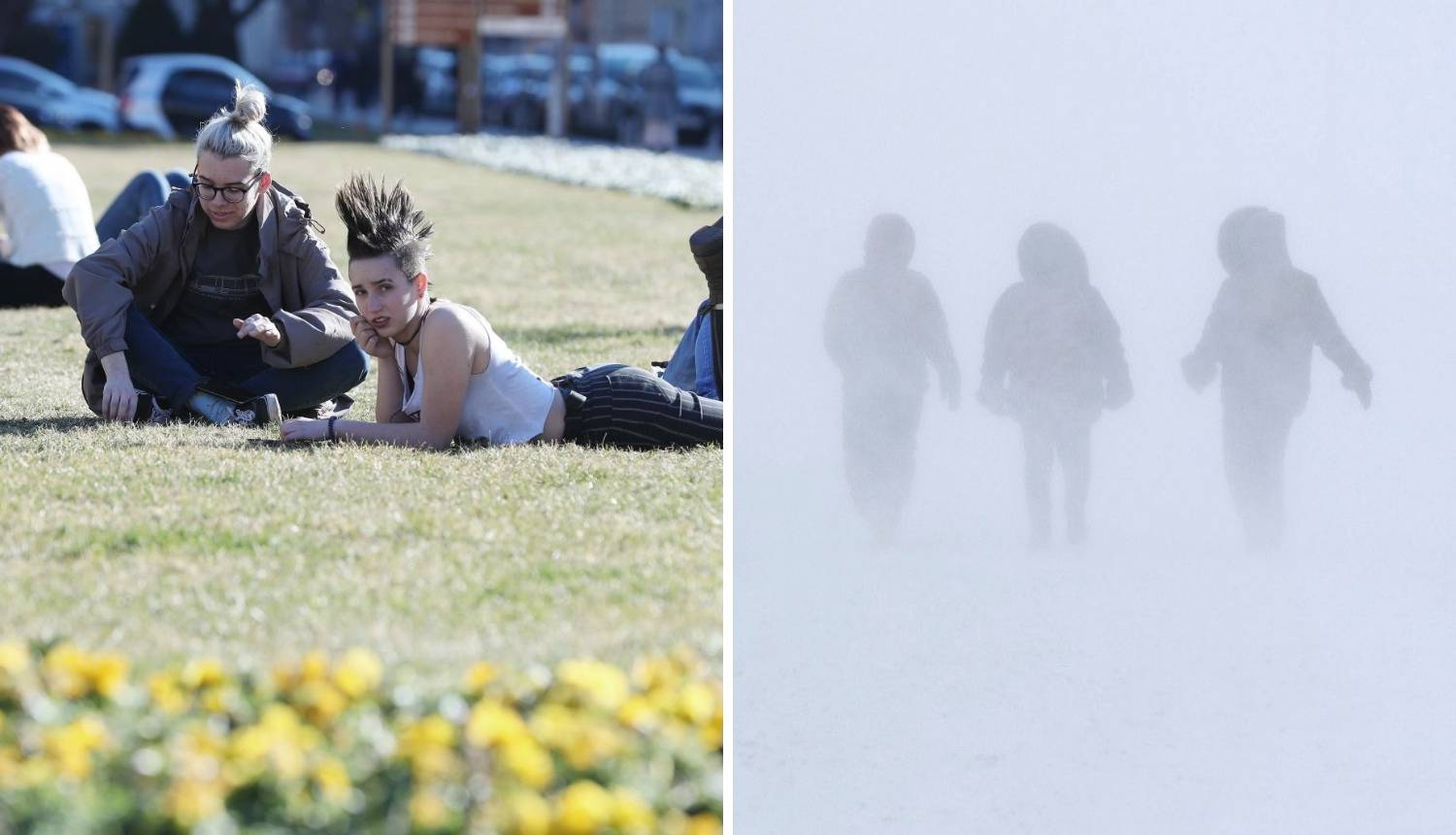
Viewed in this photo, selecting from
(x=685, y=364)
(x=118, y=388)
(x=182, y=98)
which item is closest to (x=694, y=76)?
(x=182, y=98)

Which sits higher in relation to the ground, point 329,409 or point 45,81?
point 45,81

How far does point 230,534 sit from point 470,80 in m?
25.6

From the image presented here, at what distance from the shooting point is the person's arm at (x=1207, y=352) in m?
3.97

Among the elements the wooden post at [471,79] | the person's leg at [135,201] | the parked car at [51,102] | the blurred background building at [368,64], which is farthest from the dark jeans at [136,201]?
the wooden post at [471,79]

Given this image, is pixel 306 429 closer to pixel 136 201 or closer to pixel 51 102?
pixel 136 201

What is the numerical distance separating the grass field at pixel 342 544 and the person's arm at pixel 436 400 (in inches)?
3.2

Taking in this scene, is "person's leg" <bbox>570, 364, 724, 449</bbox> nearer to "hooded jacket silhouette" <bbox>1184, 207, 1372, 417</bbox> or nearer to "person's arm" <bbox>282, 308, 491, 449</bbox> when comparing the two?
"person's arm" <bbox>282, 308, 491, 449</bbox>

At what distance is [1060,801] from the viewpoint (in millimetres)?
3334

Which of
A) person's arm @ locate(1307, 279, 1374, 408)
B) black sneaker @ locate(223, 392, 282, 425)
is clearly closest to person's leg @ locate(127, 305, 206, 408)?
black sneaker @ locate(223, 392, 282, 425)

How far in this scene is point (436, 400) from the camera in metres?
4.87

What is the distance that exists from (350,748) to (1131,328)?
197cm

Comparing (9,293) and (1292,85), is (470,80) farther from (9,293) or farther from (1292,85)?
(1292,85)

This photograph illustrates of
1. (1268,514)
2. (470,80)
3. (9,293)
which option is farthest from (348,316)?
(470,80)

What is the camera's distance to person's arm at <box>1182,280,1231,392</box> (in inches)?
156
